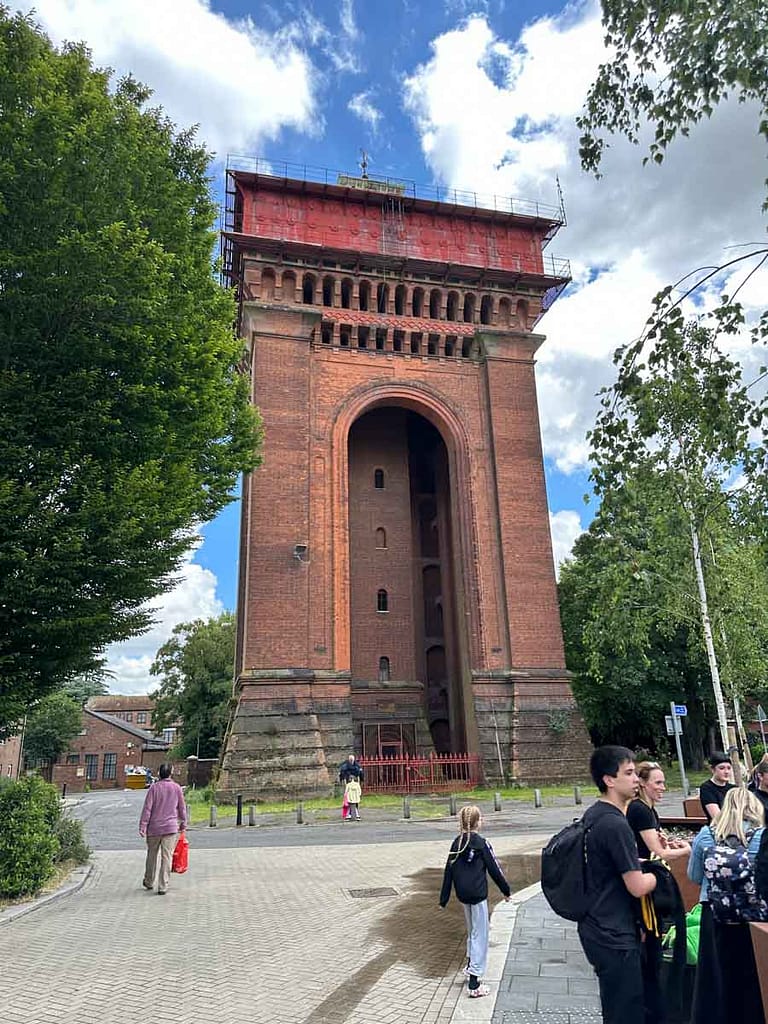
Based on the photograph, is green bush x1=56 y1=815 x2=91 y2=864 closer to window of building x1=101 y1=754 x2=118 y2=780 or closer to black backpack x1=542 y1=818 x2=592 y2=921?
black backpack x1=542 y1=818 x2=592 y2=921

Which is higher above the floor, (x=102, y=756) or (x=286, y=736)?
(x=286, y=736)

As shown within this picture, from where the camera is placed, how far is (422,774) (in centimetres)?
2675

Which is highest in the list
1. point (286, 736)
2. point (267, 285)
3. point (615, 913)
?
point (267, 285)

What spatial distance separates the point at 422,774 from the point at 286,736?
6.16 metres

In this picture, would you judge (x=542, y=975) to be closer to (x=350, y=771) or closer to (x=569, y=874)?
(x=569, y=874)

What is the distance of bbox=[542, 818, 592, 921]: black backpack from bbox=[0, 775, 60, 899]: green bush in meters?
8.54

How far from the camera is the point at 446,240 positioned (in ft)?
109

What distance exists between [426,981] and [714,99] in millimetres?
7607

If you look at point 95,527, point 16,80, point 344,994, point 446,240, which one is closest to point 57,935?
point 344,994

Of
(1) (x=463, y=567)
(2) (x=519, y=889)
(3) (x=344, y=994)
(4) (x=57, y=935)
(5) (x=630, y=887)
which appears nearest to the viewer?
(5) (x=630, y=887)

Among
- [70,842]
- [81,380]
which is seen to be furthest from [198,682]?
[81,380]

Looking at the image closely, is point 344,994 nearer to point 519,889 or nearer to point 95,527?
point 519,889

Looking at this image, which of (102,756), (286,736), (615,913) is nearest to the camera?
(615,913)

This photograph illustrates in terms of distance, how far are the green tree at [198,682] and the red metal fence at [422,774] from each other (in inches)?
746
